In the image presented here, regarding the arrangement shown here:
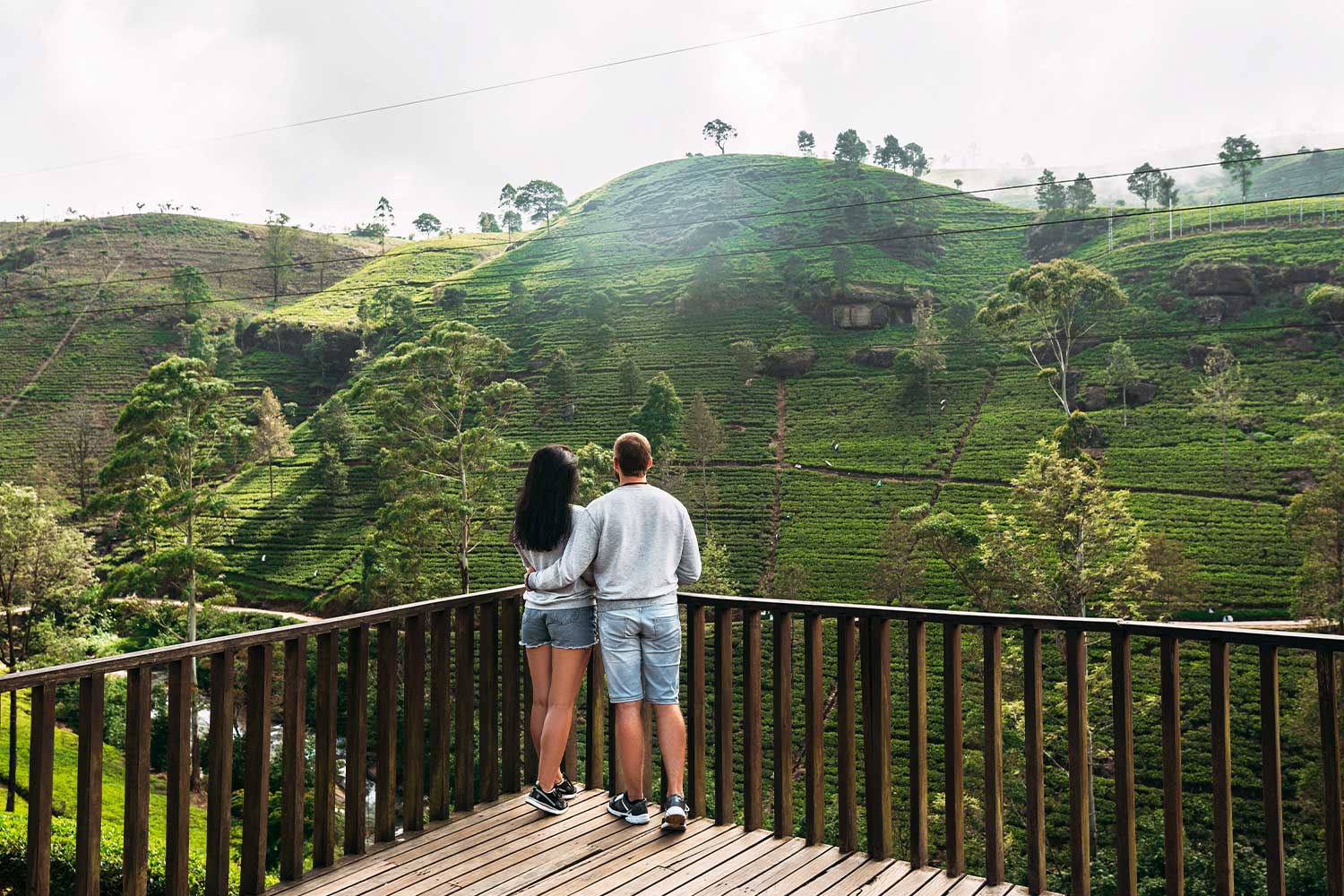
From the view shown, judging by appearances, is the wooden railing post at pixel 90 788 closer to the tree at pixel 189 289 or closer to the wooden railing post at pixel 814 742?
the wooden railing post at pixel 814 742

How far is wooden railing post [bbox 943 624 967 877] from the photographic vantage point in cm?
259

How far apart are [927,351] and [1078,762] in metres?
42.5

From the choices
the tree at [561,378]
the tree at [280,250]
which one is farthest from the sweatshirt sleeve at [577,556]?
the tree at [280,250]

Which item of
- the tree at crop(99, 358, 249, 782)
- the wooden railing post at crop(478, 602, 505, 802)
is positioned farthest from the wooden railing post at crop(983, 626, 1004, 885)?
the tree at crop(99, 358, 249, 782)

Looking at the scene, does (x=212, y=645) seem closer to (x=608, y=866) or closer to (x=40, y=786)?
(x=40, y=786)

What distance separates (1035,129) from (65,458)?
8133cm

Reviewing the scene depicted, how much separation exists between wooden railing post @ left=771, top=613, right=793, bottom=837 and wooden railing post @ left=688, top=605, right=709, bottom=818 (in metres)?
0.28

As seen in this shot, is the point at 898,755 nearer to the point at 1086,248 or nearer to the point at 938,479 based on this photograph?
the point at 938,479

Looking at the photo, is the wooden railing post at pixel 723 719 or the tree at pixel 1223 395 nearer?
the wooden railing post at pixel 723 719

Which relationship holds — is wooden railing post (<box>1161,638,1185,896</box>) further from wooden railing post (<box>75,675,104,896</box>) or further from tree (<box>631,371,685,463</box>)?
tree (<box>631,371,685,463</box>)

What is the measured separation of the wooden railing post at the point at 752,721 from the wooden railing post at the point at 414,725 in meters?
1.15

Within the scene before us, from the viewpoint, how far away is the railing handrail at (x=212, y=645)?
1.99 meters

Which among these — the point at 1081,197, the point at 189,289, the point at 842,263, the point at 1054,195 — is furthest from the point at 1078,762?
the point at 1054,195

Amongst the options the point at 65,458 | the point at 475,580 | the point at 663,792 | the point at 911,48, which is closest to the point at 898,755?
the point at 475,580
